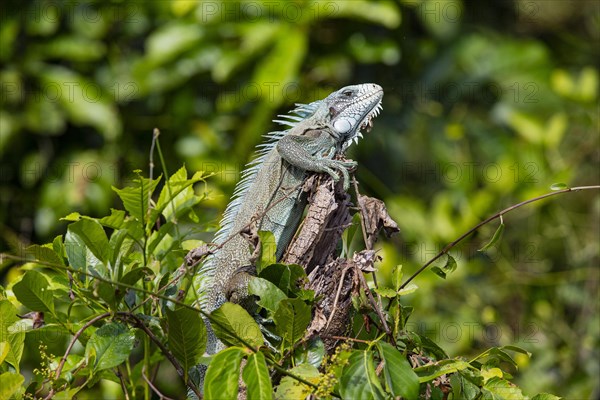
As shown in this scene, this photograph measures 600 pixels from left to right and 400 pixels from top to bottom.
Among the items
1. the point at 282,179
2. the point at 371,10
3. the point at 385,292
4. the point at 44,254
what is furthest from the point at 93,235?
the point at 371,10

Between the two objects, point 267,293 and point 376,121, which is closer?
point 267,293

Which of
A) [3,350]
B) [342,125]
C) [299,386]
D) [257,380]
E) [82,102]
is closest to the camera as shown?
[257,380]

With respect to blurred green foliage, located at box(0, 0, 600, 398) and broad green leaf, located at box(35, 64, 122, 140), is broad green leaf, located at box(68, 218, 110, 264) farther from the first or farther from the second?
broad green leaf, located at box(35, 64, 122, 140)

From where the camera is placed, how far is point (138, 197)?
2.46m

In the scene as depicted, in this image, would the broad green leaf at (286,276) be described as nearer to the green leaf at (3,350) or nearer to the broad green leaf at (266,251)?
the broad green leaf at (266,251)

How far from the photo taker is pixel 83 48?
20.3ft

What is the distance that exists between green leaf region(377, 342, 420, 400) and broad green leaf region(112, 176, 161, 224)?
0.85m

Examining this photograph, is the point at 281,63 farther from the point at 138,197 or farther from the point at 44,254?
the point at 44,254

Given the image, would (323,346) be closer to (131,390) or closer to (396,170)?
(131,390)

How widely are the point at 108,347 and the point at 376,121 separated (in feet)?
14.9

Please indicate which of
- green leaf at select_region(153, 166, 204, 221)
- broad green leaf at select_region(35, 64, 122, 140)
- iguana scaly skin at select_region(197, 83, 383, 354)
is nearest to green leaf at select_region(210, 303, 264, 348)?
green leaf at select_region(153, 166, 204, 221)

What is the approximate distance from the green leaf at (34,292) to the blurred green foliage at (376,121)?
11.0 feet

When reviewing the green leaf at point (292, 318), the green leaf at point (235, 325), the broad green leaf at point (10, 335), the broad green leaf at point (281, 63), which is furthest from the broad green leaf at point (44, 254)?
the broad green leaf at point (281, 63)

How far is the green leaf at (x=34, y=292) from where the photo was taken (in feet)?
7.44
